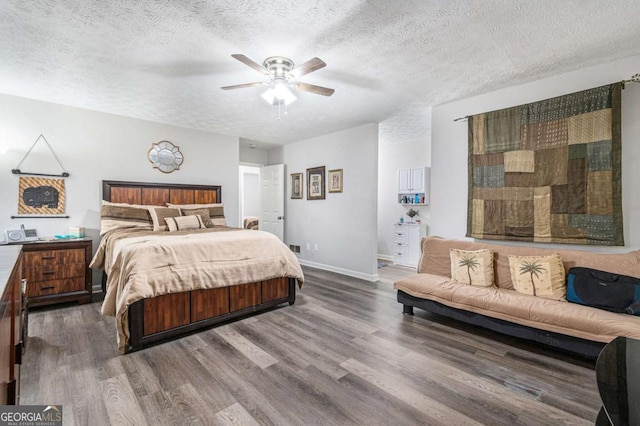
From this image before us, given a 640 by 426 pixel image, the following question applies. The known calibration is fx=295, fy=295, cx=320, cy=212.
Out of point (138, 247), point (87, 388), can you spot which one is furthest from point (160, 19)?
point (87, 388)

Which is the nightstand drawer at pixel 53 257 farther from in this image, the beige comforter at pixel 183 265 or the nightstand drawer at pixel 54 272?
the beige comforter at pixel 183 265

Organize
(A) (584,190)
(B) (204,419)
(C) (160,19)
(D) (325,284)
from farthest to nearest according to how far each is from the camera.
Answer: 1. (D) (325,284)
2. (A) (584,190)
3. (C) (160,19)
4. (B) (204,419)

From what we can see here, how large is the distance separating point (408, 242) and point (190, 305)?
4.56 m

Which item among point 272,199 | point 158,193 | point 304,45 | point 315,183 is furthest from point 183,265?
point 272,199

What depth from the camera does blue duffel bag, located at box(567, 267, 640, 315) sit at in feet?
7.58

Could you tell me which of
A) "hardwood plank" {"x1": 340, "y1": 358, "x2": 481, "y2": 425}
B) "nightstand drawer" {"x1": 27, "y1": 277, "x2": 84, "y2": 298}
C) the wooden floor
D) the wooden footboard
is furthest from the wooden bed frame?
"hardwood plank" {"x1": 340, "y1": 358, "x2": 481, "y2": 425}

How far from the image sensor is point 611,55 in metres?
2.67

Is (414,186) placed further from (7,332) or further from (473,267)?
(7,332)

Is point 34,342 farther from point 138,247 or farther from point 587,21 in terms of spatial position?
point 587,21

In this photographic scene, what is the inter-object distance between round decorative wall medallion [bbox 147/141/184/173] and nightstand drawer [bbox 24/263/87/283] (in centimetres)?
181

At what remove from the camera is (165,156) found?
4797mm

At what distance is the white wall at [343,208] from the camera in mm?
4836

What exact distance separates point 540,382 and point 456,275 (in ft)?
4.23

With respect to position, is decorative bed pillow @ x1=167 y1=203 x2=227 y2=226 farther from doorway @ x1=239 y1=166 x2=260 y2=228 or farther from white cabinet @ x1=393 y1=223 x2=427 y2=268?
doorway @ x1=239 y1=166 x2=260 y2=228
